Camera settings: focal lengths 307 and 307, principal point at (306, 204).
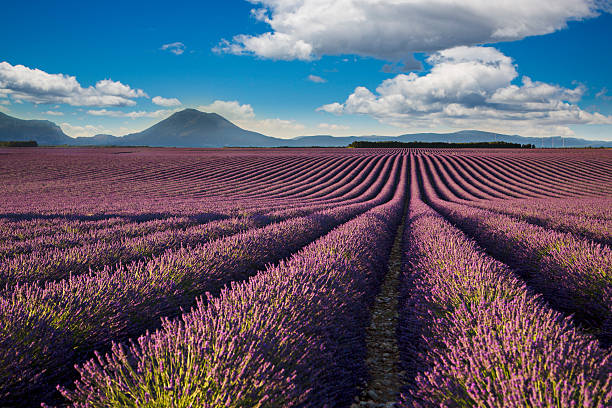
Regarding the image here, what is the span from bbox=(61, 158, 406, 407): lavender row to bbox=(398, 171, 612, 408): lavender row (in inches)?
23.1

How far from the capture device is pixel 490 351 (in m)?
1.84

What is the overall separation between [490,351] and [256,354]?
4.61ft

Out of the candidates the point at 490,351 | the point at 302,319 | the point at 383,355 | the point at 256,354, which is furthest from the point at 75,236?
the point at 490,351

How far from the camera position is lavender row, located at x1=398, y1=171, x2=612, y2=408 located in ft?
5.12

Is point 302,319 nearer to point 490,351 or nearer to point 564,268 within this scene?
point 490,351

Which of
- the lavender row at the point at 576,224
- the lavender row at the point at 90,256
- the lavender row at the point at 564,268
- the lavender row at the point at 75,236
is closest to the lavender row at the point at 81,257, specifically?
the lavender row at the point at 90,256

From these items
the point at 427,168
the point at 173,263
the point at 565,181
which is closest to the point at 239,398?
the point at 173,263

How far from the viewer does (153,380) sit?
69.8 inches

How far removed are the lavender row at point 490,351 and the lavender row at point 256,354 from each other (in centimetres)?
59

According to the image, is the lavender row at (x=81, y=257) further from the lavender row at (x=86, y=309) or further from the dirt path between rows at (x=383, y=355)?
the dirt path between rows at (x=383, y=355)

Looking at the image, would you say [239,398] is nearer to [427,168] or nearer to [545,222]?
[545,222]

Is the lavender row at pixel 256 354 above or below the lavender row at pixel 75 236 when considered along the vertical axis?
above

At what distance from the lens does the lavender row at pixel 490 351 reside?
1561 mm

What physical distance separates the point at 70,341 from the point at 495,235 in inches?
296
